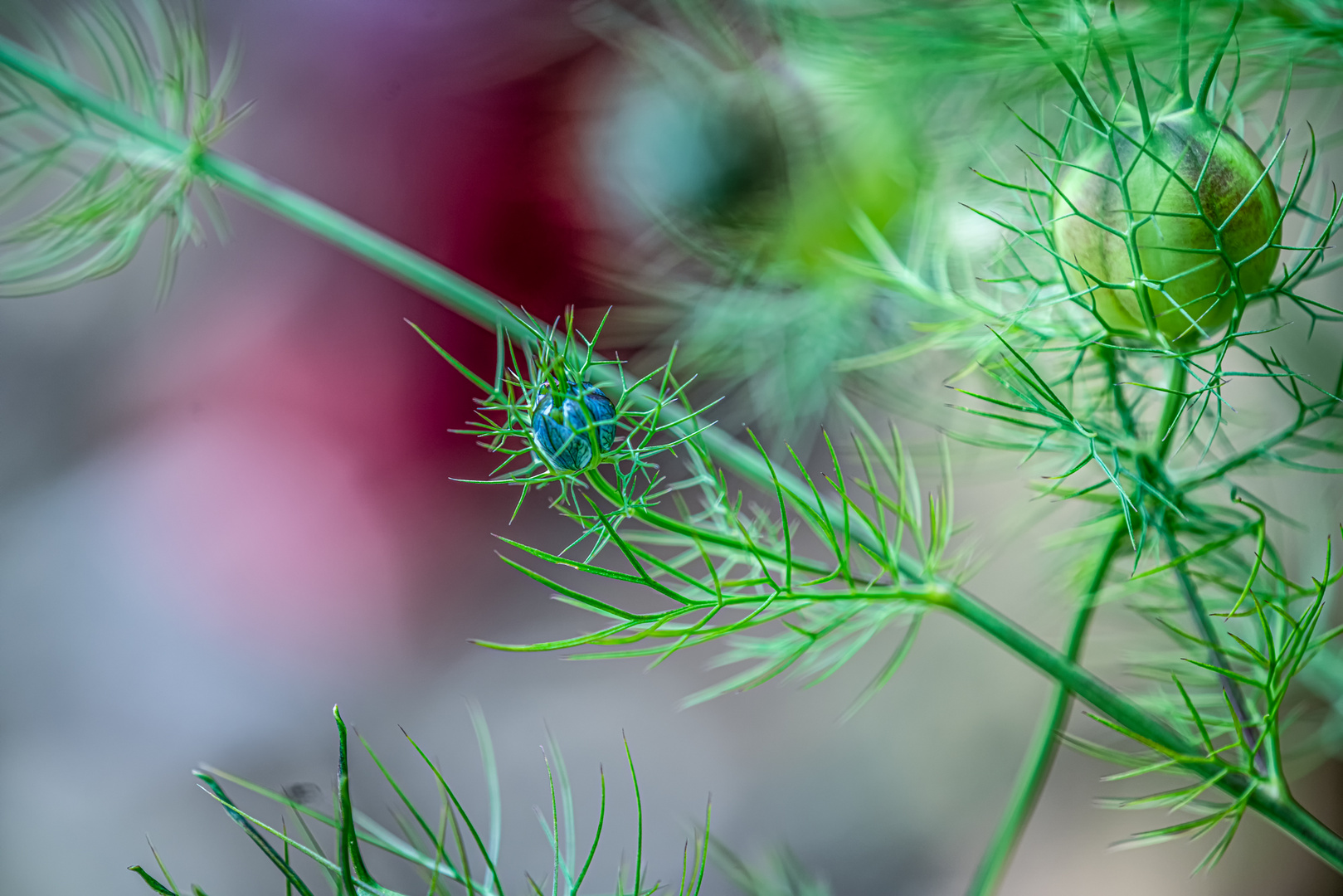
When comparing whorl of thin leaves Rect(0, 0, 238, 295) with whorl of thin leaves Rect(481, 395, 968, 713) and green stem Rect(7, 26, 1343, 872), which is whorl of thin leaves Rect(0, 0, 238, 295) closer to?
green stem Rect(7, 26, 1343, 872)

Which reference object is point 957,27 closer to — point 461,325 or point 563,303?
point 563,303

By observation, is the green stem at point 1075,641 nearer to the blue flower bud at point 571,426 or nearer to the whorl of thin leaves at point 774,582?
the whorl of thin leaves at point 774,582

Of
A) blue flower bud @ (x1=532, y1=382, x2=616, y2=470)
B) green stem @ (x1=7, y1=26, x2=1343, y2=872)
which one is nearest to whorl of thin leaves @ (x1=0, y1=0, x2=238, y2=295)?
green stem @ (x1=7, y1=26, x2=1343, y2=872)

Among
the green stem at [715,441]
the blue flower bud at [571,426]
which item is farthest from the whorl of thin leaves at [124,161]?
the blue flower bud at [571,426]

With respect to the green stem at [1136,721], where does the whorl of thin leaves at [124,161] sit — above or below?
above

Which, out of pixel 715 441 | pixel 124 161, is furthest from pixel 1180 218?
pixel 124 161

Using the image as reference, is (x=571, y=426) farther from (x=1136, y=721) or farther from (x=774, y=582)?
(x=1136, y=721)
